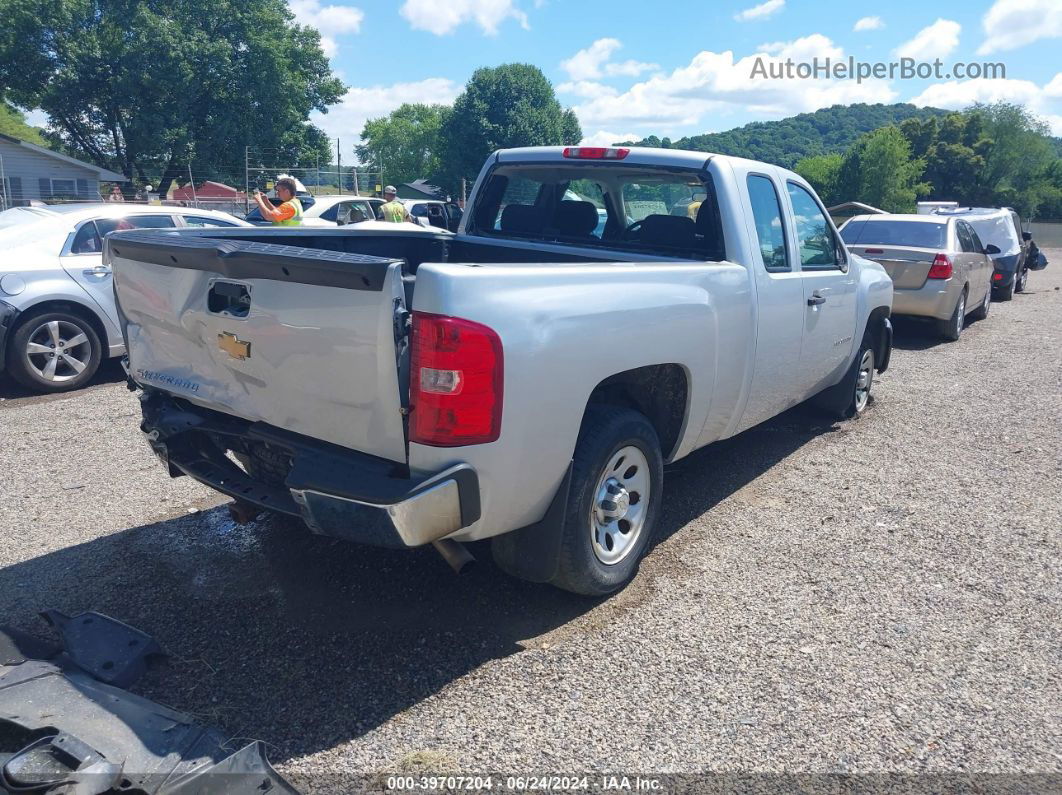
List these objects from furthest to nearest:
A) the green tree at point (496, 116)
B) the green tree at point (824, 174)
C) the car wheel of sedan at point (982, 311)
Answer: the green tree at point (496, 116)
the green tree at point (824, 174)
the car wheel of sedan at point (982, 311)

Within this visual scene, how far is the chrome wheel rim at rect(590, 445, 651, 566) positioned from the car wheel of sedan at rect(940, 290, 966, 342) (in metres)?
8.73

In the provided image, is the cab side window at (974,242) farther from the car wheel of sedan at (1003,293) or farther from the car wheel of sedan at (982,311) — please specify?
the car wheel of sedan at (1003,293)

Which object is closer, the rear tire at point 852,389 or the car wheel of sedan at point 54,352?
the rear tire at point 852,389

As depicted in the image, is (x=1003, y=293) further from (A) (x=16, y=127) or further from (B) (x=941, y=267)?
(A) (x=16, y=127)

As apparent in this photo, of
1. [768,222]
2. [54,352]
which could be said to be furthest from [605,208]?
[54,352]

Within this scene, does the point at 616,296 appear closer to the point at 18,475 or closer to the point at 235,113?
the point at 18,475

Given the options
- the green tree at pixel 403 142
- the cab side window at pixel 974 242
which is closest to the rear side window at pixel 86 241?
the cab side window at pixel 974 242

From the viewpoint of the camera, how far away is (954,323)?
11.1 meters

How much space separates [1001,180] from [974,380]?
7103 cm

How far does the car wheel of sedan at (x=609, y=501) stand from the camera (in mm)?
3369

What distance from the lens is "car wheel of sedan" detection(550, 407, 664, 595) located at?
337 centimetres

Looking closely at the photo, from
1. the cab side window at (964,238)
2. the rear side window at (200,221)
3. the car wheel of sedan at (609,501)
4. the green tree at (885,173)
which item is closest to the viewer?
the car wheel of sedan at (609,501)

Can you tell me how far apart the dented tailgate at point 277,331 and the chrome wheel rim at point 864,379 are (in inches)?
197

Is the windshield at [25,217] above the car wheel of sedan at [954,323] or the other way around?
above
